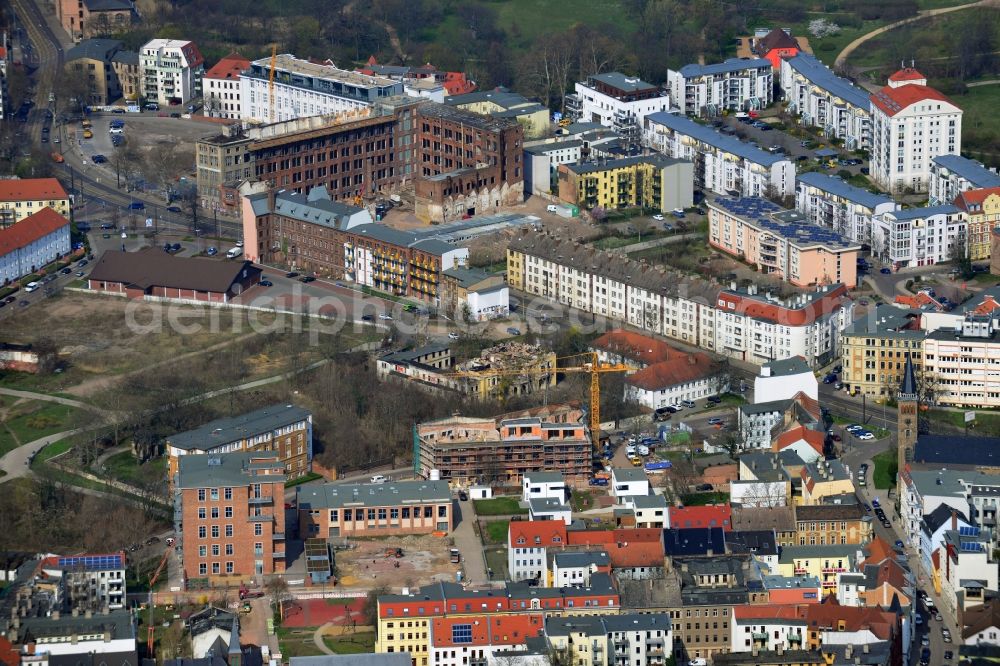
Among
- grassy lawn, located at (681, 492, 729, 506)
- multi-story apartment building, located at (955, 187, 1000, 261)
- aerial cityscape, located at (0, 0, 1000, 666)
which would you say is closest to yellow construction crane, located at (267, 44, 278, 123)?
aerial cityscape, located at (0, 0, 1000, 666)

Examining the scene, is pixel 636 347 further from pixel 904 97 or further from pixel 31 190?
pixel 31 190

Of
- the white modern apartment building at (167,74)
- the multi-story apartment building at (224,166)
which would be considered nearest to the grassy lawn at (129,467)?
the multi-story apartment building at (224,166)

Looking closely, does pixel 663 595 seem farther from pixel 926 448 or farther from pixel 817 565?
pixel 926 448

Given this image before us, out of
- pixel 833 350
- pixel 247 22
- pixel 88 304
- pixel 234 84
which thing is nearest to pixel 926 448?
pixel 833 350

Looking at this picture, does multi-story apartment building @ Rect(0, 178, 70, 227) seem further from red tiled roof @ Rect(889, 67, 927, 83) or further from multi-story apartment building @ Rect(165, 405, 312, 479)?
red tiled roof @ Rect(889, 67, 927, 83)

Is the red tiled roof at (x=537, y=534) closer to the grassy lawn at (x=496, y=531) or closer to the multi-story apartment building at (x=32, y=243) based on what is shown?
the grassy lawn at (x=496, y=531)
